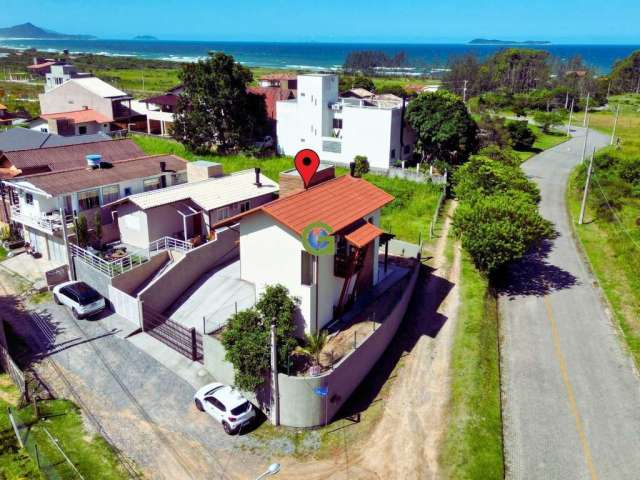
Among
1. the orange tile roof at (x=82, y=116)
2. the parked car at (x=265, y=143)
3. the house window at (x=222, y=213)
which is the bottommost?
the house window at (x=222, y=213)

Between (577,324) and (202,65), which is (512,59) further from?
(577,324)

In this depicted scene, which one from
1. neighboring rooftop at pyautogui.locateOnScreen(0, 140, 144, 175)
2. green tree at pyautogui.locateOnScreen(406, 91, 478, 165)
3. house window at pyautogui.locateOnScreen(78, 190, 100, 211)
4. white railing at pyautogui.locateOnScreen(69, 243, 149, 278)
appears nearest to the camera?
white railing at pyautogui.locateOnScreen(69, 243, 149, 278)

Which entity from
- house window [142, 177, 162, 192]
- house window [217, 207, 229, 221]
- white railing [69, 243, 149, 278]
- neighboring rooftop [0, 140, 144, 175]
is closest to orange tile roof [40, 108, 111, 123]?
neighboring rooftop [0, 140, 144, 175]

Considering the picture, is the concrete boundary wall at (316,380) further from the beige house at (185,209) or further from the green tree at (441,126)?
the green tree at (441,126)

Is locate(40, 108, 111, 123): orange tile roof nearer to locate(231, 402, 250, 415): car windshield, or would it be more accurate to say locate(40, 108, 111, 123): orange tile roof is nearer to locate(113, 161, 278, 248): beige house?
locate(113, 161, 278, 248): beige house

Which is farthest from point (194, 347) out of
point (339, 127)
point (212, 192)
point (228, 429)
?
point (339, 127)

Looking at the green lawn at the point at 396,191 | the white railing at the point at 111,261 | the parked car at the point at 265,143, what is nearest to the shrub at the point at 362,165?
the green lawn at the point at 396,191
